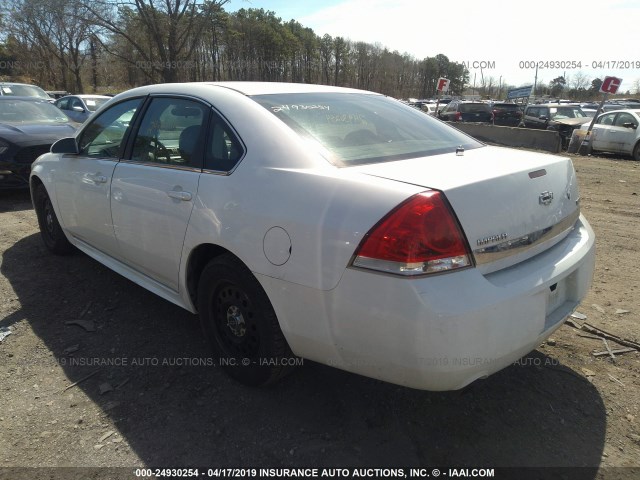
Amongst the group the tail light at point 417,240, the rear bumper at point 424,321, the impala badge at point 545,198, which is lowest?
the rear bumper at point 424,321

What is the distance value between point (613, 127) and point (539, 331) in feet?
48.8

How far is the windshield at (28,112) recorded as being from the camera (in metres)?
8.65

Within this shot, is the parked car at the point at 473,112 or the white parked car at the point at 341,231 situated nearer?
the white parked car at the point at 341,231

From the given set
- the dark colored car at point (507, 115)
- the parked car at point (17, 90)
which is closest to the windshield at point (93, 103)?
the parked car at point (17, 90)

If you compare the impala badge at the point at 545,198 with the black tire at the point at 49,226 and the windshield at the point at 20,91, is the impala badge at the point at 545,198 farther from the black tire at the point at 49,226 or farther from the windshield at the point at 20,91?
the windshield at the point at 20,91

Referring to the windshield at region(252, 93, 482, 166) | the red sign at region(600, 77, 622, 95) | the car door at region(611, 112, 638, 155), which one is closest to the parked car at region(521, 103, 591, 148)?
the red sign at region(600, 77, 622, 95)

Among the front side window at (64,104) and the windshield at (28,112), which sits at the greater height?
the front side window at (64,104)

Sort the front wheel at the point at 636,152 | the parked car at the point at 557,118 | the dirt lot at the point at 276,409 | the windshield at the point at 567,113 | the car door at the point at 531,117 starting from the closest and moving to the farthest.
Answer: the dirt lot at the point at 276,409
the front wheel at the point at 636,152
the parked car at the point at 557,118
the windshield at the point at 567,113
the car door at the point at 531,117

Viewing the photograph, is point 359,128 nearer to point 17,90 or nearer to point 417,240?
point 417,240

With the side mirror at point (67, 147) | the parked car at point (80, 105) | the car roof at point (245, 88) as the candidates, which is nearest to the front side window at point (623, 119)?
the car roof at point (245, 88)

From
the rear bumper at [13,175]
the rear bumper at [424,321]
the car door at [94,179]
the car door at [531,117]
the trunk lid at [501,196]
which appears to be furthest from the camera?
the car door at [531,117]

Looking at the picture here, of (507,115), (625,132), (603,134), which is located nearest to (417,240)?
(625,132)

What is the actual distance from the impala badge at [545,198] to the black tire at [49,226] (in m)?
4.13

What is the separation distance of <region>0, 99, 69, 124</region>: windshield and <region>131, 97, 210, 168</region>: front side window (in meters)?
6.72
